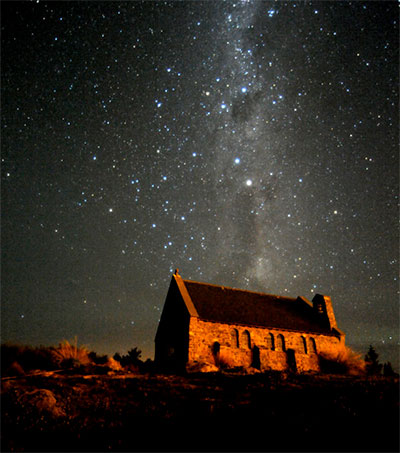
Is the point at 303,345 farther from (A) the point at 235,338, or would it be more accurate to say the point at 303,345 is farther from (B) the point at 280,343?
(A) the point at 235,338

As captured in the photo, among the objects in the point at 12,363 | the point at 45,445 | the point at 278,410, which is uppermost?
the point at 12,363

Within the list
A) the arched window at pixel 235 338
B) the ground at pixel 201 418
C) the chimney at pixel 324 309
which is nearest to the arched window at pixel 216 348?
the arched window at pixel 235 338

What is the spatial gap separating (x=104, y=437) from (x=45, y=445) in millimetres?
1621

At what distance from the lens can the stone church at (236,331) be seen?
22484 mm

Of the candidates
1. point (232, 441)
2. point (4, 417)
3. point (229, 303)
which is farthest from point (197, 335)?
point (232, 441)

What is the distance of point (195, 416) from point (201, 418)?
11.4 inches

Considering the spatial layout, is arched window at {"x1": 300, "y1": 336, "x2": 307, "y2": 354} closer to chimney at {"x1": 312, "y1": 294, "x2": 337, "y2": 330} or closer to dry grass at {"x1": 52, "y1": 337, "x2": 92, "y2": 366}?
chimney at {"x1": 312, "y1": 294, "x2": 337, "y2": 330}

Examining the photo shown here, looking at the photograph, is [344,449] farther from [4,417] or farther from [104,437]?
[4,417]

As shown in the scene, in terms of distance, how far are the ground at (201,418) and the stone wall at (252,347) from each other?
31.5ft

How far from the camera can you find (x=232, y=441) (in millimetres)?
Answer: 6805

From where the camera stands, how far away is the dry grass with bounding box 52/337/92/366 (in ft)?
58.2

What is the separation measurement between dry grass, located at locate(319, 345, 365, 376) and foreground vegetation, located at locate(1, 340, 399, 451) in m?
11.7

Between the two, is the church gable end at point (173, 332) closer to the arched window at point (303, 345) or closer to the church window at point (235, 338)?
the church window at point (235, 338)

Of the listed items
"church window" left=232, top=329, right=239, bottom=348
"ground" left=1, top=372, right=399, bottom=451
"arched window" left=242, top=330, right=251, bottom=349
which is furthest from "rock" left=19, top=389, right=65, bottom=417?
"arched window" left=242, top=330, right=251, bottom=349
